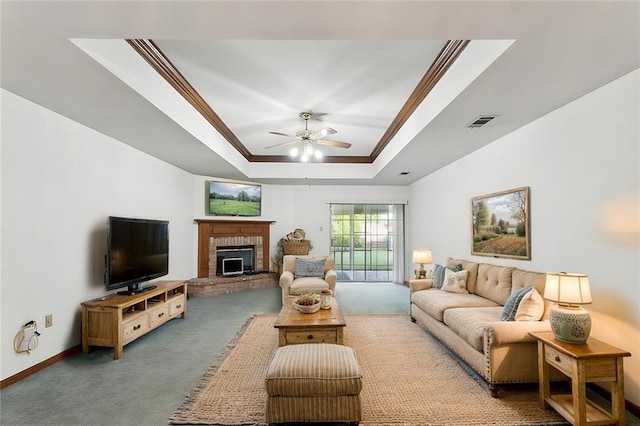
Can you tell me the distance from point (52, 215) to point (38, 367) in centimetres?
148

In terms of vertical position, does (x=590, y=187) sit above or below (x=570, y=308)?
above

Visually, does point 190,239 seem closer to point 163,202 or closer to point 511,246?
point 163,202

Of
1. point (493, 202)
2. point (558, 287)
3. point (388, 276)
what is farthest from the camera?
point (388, 276)

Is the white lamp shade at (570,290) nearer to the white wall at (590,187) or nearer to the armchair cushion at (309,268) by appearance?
the white wall at (590,187)

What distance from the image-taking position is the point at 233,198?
734cm

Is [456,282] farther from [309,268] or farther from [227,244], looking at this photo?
[227,244]

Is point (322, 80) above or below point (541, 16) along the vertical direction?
above

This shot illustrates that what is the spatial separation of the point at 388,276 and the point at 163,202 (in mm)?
5730

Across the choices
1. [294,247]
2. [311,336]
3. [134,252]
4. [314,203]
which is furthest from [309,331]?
[314,203]

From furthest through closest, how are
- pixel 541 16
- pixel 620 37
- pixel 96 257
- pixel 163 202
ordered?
pixel 163 202 < pixel 96 257 < pixel 620 37 < pixel 541 16

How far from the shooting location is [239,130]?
5.04 meters

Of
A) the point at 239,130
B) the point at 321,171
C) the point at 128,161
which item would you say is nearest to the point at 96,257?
the point at 128,161

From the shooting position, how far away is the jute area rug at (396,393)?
236 cm

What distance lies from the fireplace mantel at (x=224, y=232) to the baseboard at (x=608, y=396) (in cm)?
621
